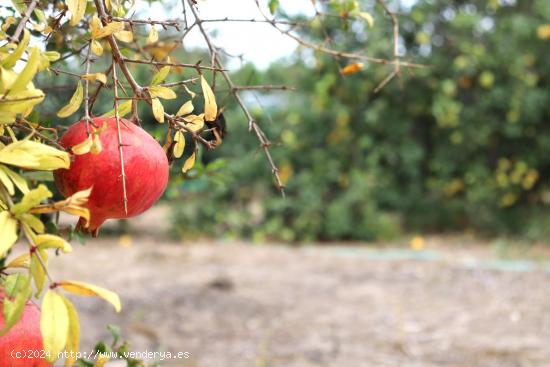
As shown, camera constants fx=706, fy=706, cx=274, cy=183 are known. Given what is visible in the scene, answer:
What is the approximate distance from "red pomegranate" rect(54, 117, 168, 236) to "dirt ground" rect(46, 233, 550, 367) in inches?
105

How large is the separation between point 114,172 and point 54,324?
0.23 meters

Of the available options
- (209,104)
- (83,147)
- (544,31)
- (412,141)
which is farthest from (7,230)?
(412,141)

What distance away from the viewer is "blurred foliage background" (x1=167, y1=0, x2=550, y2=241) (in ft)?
22.7

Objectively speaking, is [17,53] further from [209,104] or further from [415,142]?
[415,142]

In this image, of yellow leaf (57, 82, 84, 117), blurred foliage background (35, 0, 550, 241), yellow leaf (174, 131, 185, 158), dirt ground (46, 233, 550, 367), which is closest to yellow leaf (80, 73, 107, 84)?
yellow leaf (57, 82, 84, 117)

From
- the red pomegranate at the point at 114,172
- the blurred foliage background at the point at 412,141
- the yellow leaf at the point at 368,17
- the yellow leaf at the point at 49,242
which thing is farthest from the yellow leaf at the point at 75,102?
the blurred foliage background at the point at 412,141

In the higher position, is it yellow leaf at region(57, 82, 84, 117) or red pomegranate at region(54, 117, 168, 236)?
yellow leaf at region(57, 82, 84, 117)

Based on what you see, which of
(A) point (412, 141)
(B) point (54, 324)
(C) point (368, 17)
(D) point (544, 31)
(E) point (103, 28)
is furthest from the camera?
(A) point (412, 141)

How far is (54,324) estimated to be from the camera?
70cm

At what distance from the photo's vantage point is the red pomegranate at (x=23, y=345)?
90 cm

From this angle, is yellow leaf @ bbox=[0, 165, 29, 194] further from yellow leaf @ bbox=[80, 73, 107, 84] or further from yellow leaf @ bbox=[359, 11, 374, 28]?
yellow leaf @ bbox=[359, 11, 374, 28]

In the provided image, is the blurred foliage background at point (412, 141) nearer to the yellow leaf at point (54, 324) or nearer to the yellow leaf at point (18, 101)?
the yellow leaf at point (18, 101)

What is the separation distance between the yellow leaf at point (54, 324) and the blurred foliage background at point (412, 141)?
6080mm

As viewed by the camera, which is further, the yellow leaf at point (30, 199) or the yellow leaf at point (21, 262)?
the yellow leaf at point (21, 262)
